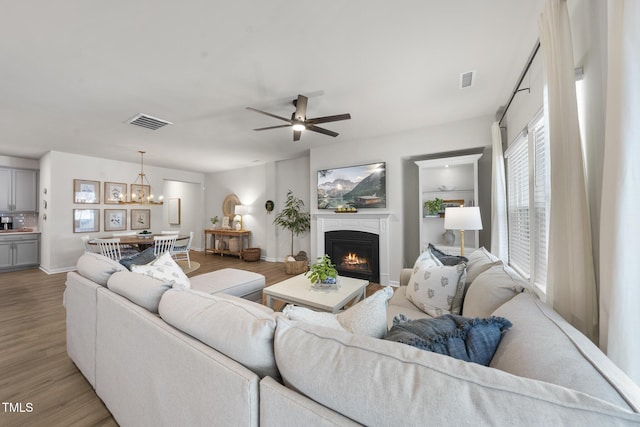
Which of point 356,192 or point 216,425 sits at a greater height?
→ point 356,192

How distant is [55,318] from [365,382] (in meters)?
3.87

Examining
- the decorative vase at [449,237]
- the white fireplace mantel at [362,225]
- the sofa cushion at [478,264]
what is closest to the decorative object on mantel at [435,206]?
the decorative vase at [449,237]

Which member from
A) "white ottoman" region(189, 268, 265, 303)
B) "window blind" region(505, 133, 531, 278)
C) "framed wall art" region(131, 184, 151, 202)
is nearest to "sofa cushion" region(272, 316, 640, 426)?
"white ottoman" region(189, 268, 265, 303)

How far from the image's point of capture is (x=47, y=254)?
5.00 metres

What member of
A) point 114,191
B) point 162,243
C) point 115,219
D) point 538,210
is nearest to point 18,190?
point 114,191

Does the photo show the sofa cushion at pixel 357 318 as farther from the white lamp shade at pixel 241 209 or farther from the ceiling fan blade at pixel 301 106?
the white lamp shade at pixel 241 209

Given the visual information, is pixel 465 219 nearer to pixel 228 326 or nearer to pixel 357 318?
pixel 357 318

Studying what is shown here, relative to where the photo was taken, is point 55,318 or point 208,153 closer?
point 55,318

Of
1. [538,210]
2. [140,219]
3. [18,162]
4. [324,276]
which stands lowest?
[324,276]

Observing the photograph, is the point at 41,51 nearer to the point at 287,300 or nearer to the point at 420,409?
the point at 287,300

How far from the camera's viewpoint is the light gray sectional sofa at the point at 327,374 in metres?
0.50

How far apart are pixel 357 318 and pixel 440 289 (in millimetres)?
1086

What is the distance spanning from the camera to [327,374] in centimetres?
66

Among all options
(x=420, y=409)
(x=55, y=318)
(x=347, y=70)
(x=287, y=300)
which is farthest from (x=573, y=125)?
(x=55, y=318)
